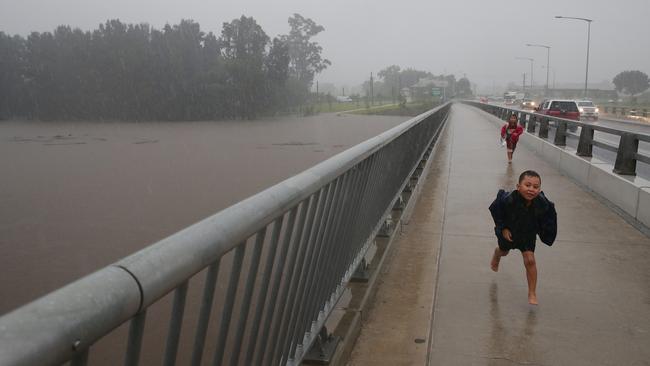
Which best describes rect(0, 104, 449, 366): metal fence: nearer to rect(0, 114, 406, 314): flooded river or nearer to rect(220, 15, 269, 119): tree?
rect(0, 114, 406, 314): flooded river

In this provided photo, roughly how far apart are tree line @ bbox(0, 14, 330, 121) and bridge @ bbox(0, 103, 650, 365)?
189 feet

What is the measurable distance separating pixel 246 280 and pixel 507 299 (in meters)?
2.55

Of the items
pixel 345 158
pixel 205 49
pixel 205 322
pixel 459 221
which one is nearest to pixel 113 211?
pixel 459 221

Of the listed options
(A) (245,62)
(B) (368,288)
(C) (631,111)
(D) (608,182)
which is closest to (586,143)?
(D) (608,182)

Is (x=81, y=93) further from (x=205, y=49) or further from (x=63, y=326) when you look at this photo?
(x=63, y=326)

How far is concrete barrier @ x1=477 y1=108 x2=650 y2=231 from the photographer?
5934 millimetres

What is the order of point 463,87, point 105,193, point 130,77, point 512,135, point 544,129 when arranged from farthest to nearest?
1. point 463,87
2. point 130,77
3. point 105,193
4. point 544,129
5. point 512,135

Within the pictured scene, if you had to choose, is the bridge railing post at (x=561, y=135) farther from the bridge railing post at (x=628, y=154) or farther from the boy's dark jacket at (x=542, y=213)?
the boy's dark jacket at (x=542, y=213)

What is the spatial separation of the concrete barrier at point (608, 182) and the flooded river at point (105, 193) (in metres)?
7.31

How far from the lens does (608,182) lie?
7223 mm

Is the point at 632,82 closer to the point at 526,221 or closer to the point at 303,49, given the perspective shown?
the point at 303,49

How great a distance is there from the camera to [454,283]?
4.25m

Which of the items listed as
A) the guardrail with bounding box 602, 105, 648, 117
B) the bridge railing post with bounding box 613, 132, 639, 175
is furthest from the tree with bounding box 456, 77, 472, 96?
the bridge railing post with bounding box 613, 132, 639, 175

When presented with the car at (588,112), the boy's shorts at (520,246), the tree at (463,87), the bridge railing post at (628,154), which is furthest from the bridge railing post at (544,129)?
the tree at (463,87)
